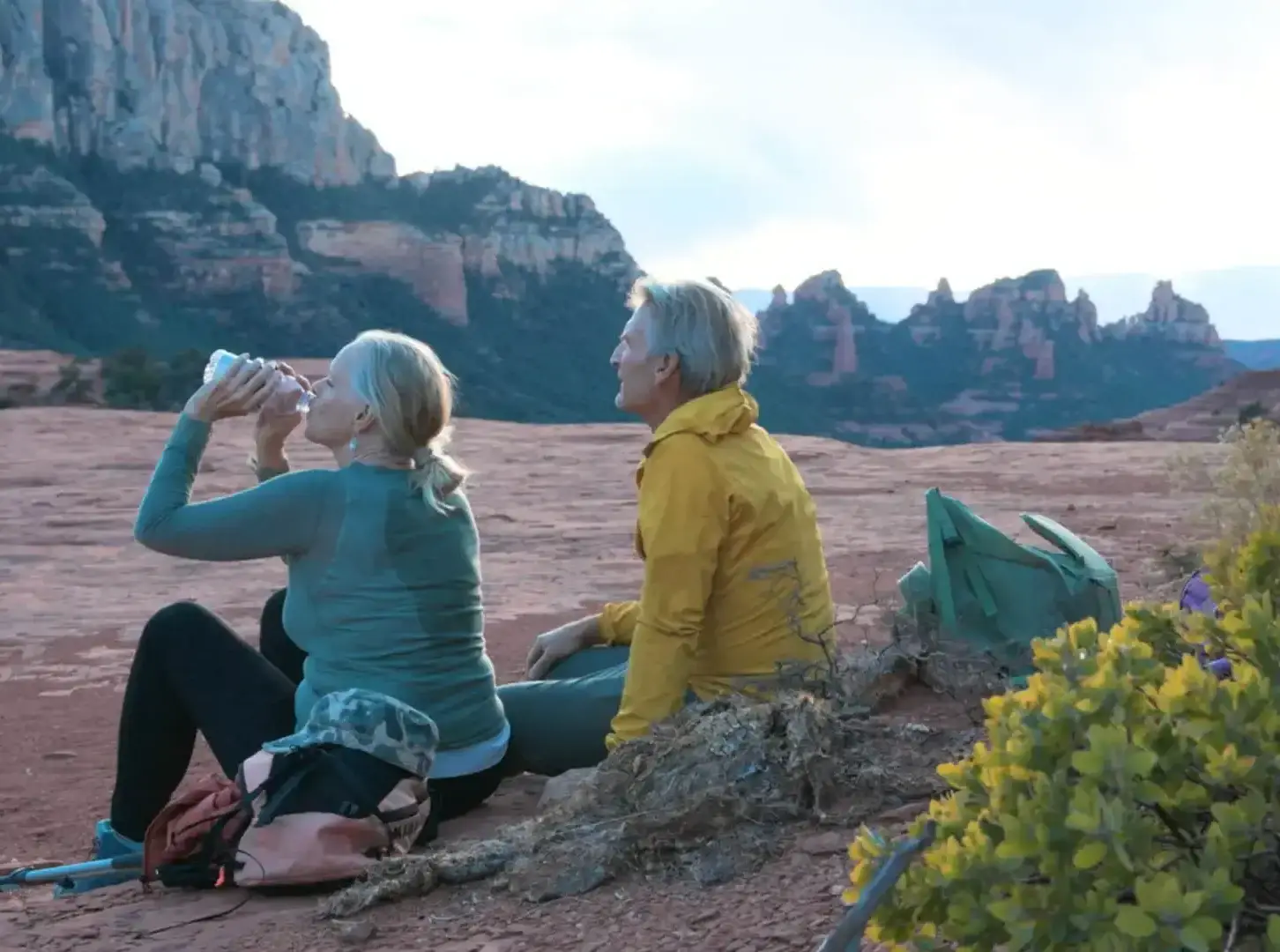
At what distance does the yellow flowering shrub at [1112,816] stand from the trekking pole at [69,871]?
6.71ft

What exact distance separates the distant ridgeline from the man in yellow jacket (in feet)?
147

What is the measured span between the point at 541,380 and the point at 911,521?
46.2 metres

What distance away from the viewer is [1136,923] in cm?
109

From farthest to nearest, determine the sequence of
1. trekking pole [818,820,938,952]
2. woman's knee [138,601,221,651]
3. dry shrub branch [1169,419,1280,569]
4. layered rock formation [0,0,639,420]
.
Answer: layered rock formation [0,0,639,420]
dry shrub branch [1169,419,1280,569]
woman's knee [138,601,221,651]
trekking pole [818,820,938,952]

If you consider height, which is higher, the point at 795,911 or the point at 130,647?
the point at 795,911

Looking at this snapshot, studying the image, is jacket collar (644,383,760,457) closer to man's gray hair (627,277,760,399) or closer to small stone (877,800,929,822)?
man's gray hair (627,277,760,399)

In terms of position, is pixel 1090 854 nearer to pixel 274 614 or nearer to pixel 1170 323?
pixel 274 614

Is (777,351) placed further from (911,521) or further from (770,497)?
(770,497)

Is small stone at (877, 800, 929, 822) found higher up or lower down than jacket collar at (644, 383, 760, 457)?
lower down

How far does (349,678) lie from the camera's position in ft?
9.85

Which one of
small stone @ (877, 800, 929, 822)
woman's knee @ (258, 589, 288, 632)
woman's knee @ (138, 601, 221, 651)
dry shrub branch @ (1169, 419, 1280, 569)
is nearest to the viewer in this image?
small stone @ (877, 800, 929, 822)

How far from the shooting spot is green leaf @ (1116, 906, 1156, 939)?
1089 mm

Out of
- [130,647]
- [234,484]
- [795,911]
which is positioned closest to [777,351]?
[234,484]

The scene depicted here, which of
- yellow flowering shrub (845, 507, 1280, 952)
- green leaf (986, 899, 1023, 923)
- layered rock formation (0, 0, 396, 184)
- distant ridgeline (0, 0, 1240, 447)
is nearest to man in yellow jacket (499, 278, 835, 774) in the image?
yellow flowering shrub (845, 507, 1280, 952)
